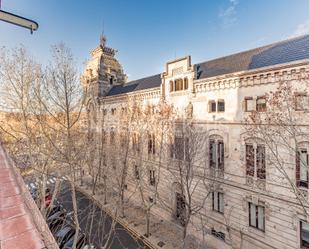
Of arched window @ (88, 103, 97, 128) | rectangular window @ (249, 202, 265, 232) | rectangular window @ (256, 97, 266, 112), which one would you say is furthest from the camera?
arched window @ (88, 103, 97, 128)

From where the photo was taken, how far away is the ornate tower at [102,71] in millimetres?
31805

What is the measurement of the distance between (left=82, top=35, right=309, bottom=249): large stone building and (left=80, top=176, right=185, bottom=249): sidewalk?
100cm

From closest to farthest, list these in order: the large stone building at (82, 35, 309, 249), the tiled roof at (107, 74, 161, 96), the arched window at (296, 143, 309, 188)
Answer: the arched window at (296, 143, 309, 188)
the large stone building at (82, 35, 309, 249)
the tiled roof at (107, 74, 161, 96)

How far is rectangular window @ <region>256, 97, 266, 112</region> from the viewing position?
44.1 ft

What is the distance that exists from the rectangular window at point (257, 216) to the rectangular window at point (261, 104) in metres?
7.03

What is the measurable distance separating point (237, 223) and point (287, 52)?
44.6ft

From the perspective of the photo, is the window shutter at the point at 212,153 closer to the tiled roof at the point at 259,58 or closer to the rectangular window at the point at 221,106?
the rectangular window at the point at 221,106

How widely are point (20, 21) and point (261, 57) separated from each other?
1721 cm

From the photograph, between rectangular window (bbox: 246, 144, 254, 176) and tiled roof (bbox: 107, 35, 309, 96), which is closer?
tiled roof (bbox: 107, 35, 309, 96)

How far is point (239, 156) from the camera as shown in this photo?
48.1 feet

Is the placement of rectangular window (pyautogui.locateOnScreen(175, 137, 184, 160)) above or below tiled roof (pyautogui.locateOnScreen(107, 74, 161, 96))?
below

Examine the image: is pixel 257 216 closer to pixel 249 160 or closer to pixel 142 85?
pixel 249 160

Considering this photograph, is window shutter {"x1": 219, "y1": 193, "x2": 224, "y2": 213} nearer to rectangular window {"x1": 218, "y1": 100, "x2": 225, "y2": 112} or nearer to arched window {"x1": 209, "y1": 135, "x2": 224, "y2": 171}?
arched window {"x1": 209, "y1": 135, "x2": 224, "y2": 171}

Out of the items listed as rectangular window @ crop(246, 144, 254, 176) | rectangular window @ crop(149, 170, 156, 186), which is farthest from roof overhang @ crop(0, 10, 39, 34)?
→ rectangular window @ crop(149, 170, 156, 186)
